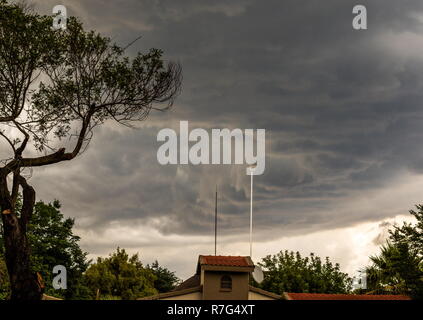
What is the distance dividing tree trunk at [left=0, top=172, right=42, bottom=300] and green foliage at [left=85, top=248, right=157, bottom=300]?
49.9 meters

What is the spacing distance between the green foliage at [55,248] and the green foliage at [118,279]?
16.8 ft

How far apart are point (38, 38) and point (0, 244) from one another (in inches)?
1289

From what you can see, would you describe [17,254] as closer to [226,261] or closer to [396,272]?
[226,261]

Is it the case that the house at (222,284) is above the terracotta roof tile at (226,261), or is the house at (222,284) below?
below

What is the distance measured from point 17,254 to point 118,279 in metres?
52.1

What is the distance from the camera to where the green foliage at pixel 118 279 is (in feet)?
228

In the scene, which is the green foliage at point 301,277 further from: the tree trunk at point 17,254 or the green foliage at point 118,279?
the tree trunk at point 17,254

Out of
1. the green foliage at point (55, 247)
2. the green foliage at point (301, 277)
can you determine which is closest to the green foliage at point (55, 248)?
the green foliage at point (55, 247)

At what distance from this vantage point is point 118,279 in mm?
69875

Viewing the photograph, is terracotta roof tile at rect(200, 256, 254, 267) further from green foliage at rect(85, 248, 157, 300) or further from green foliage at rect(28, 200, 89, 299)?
green foliage at rect(85, 248, 157, 300)

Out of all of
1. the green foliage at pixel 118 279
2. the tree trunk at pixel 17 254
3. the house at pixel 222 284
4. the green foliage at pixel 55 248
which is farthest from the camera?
the green foliage at pixel 118 279

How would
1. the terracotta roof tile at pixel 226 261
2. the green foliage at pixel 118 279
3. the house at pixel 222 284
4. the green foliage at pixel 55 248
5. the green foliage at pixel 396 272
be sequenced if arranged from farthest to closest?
the green foliage at pixel 118 279, the green foliage at pixel 55 248, the green foliage at pixel 396 272, the terracotta roof tile at pixel 226 261, the house at pixel 222 284

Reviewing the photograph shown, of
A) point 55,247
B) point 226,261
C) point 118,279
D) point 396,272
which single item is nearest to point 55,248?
point 55,247
